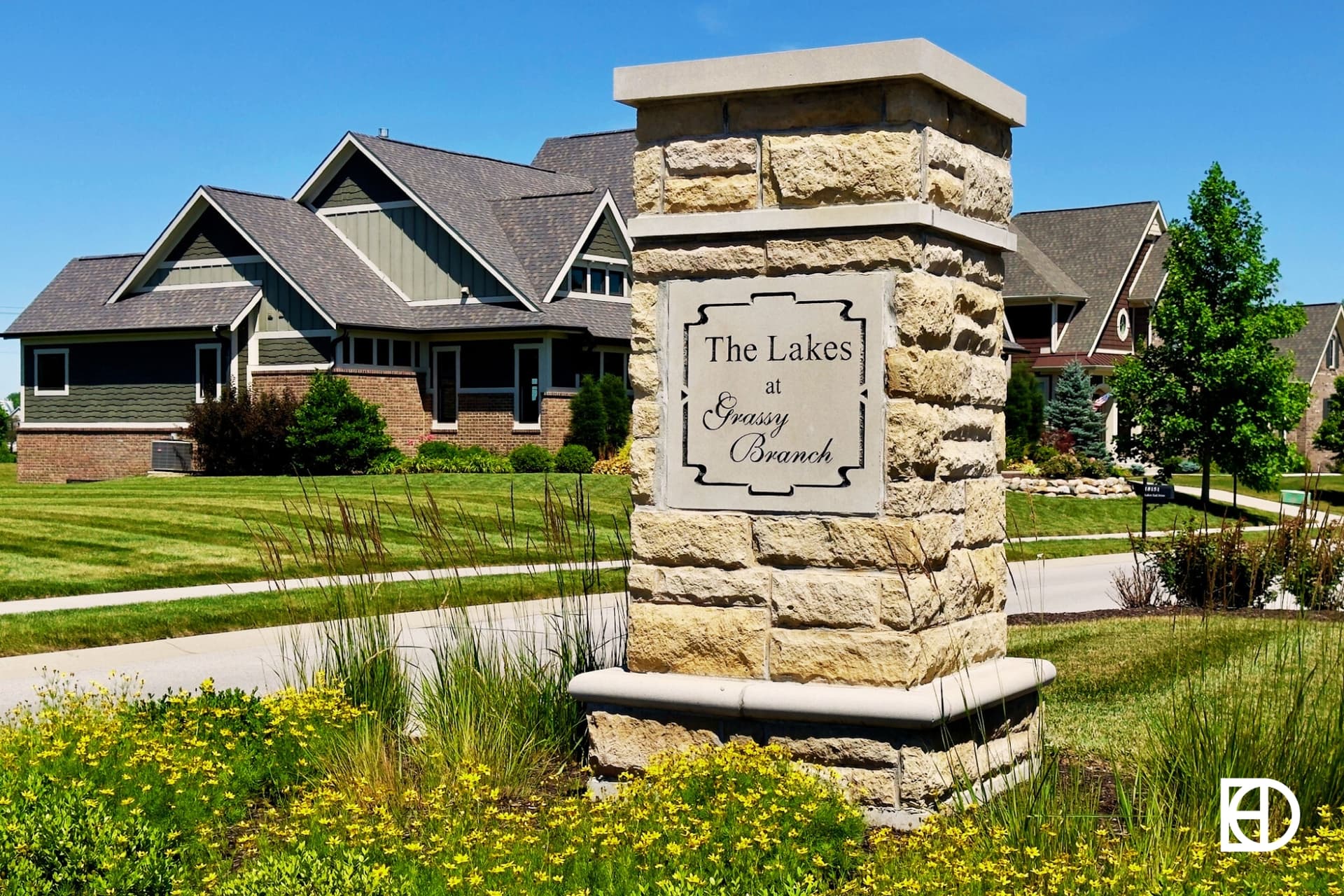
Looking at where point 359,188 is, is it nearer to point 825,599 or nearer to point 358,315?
point 358,315

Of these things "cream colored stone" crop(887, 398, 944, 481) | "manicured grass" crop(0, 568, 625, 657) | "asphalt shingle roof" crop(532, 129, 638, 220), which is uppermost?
"asphalt shingle roof" crop(532, 129, 638, 220)

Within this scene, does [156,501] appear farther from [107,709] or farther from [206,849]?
[206,849]

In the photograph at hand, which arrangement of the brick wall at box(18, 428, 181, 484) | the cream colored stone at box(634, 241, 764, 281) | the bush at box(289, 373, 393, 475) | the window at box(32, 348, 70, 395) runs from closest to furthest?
the cream colored stone at box(634, 241, 764, 281) < the bush at box(289, 373, 393, 475) < the brick wall at box(18, 428, 181, 484) < the window at box(32, 348, 70, 395)

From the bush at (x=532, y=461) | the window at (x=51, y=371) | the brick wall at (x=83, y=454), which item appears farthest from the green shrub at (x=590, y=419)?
the window at (x=51, y=371)

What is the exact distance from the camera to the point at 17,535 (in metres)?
18.7

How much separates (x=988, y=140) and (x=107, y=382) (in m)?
37.1

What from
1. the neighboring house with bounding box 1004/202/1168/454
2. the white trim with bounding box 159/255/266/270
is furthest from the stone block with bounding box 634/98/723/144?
the neighboring house with bounding box 1004/202/1168/454

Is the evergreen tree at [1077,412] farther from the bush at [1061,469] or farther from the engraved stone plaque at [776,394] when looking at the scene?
the engraved stone plaque at [776,394]

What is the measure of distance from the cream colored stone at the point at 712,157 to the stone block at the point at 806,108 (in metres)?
0.08

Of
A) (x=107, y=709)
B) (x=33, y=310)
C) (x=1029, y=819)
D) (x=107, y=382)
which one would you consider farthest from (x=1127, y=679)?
(x=33, y=310)

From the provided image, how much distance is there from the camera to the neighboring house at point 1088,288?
173 feet

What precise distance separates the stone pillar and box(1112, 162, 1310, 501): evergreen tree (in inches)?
1151

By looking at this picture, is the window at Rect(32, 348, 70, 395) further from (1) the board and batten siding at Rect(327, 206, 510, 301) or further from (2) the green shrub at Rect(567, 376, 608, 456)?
(2) the green shrub at Rect(567, 376, 608, 456)

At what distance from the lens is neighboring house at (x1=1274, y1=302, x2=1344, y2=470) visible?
66.6 metres
